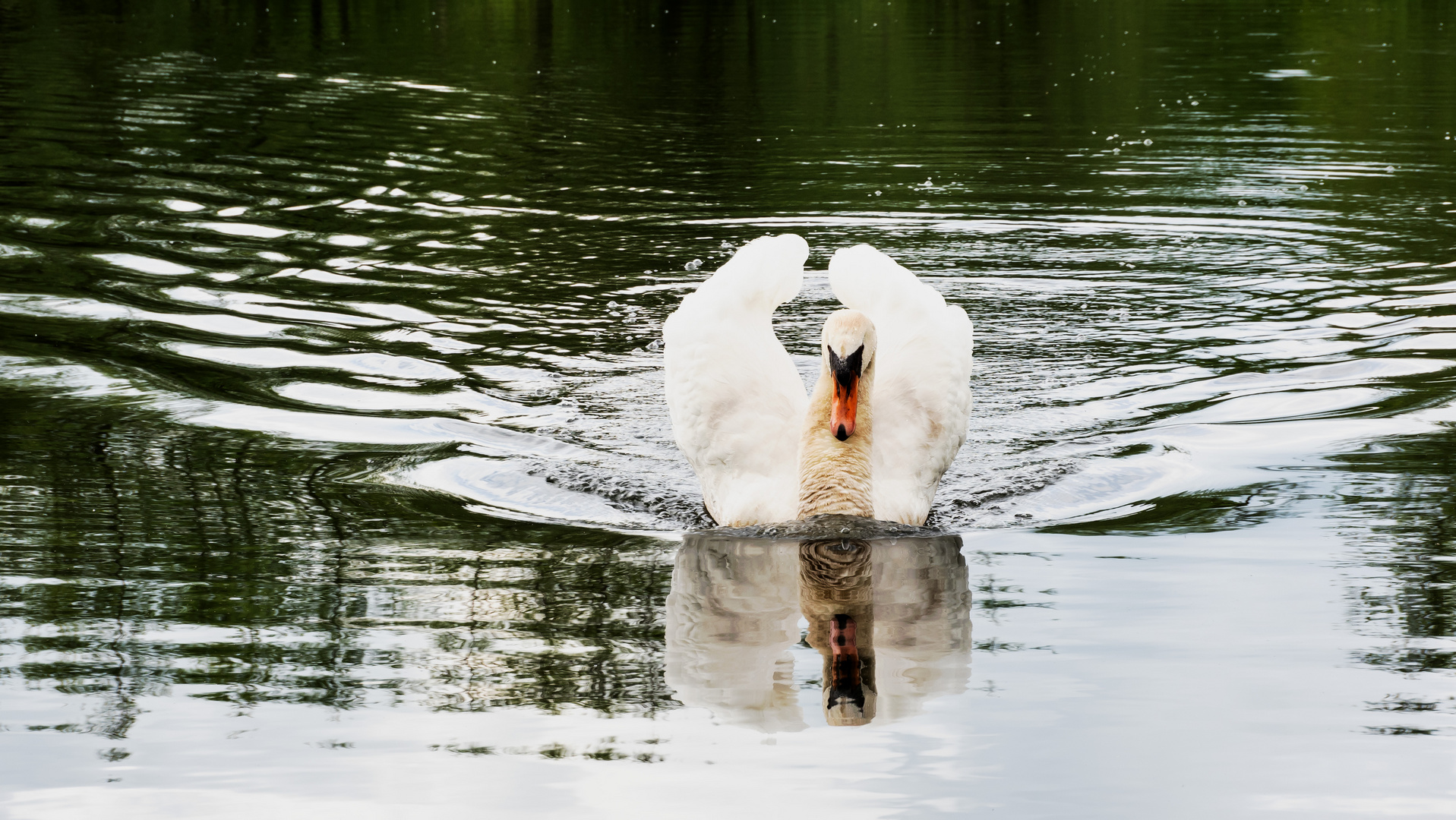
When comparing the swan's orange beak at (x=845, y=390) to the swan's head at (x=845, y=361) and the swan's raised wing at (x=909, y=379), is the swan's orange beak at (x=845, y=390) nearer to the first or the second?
the swan's head at (x=845, y=361)

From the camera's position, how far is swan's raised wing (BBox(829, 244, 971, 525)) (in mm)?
8086

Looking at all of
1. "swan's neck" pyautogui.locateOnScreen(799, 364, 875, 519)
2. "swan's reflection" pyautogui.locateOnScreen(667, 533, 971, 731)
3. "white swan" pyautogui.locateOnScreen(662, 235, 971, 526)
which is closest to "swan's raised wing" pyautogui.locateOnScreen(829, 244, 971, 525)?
"white swan" pyautogui.locateOnScreen(662, 235, 971, 526)

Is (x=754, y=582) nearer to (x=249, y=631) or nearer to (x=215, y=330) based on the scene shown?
(x=249, y=631)

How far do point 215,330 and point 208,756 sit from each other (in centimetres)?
670

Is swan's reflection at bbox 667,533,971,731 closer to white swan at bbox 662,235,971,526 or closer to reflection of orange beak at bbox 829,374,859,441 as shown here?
white swan at bbox 662,235,971,526

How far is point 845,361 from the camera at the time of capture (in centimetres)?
773

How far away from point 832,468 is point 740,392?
84 cm

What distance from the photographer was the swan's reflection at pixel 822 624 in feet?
18.6

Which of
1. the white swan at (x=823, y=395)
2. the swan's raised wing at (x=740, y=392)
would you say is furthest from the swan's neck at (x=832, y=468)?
the swan's raised wing at (x=740, y=392)

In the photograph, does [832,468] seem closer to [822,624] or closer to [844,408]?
[844,408]

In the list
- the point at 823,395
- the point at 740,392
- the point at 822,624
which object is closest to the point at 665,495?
the point at 740,392

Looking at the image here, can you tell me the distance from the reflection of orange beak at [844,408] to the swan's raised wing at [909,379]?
1.37 ft

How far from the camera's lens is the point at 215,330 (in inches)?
447

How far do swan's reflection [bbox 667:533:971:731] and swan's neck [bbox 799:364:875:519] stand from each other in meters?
0.19
